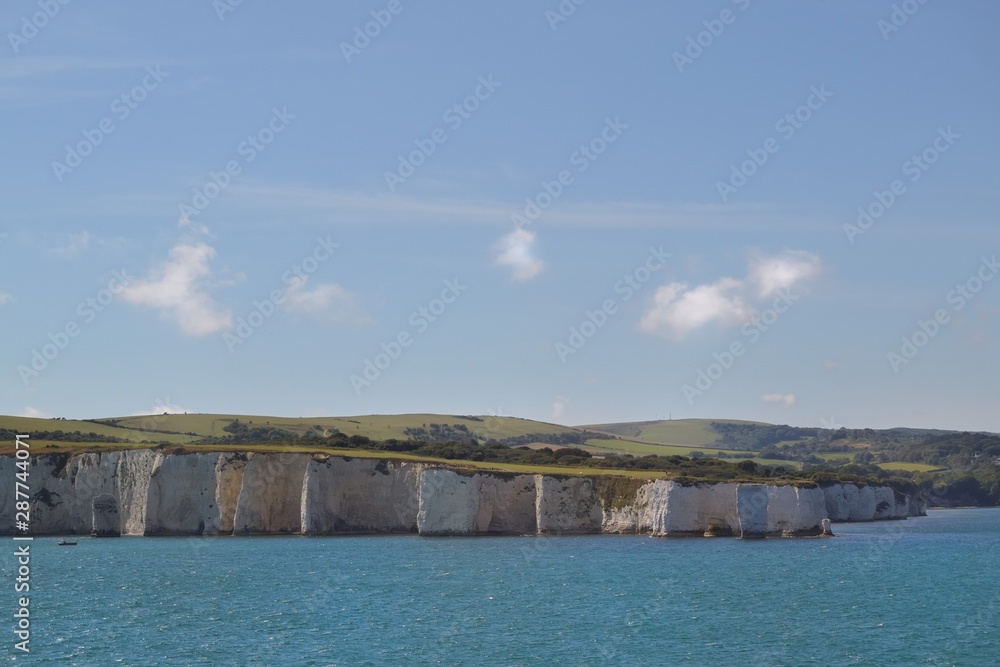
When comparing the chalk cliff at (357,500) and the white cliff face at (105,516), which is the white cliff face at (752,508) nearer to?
the chalk cliff at (357,500)

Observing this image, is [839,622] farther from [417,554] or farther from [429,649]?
[417,554]

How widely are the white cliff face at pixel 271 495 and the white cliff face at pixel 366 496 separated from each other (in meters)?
1.92

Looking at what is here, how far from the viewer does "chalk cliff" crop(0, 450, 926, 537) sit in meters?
66.8

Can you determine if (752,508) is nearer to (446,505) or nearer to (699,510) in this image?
(699,510)

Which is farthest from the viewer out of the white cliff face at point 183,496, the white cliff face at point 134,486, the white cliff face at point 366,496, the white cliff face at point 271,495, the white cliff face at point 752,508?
the white cliff face at point 134,486

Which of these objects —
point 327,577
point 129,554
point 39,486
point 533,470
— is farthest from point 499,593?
point 39,486

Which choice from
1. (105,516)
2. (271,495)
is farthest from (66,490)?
(271,495)

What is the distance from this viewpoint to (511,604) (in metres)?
39.0

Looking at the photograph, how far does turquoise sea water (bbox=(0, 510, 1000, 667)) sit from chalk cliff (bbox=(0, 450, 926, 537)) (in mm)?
5332

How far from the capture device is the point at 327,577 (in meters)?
46.3

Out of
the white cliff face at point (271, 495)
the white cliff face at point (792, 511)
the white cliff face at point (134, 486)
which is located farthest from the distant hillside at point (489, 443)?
the white cliff face at point (792, 511)

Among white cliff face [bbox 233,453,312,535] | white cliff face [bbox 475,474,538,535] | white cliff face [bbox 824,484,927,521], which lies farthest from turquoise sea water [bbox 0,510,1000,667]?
white cliff face [bbox 824,484,927,521]

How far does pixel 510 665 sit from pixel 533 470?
144ft

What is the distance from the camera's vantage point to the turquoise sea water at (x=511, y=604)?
30516 millimetres
